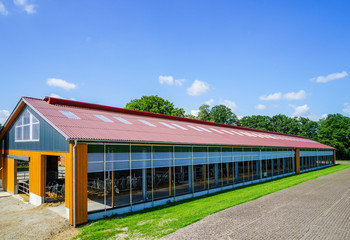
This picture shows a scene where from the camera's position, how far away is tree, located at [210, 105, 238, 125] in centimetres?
8803

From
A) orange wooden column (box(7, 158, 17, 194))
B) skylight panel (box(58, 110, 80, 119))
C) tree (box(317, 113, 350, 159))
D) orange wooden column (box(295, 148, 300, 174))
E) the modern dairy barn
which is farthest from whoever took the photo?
tree (box(317, 113, 350, 159))

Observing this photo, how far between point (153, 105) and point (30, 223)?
46.3 meters

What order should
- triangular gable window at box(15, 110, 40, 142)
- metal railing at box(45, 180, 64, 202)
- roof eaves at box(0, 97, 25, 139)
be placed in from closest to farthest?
1. triangular gable window at box(15, 110, 40, 142)
2. metal railing at box(45, 180, 64, 202)
3. roof eaves at box(0, 97, 25, 139)

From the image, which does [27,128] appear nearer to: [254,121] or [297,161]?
[297,161]

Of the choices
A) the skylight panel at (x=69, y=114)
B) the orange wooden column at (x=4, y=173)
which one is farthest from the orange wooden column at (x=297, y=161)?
the orange wooden column at (x=4, y=173)

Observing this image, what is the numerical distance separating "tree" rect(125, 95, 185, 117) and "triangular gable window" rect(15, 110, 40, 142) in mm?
37356

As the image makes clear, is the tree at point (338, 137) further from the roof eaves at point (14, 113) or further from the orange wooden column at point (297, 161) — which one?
the roof eaves at point (14, 113)

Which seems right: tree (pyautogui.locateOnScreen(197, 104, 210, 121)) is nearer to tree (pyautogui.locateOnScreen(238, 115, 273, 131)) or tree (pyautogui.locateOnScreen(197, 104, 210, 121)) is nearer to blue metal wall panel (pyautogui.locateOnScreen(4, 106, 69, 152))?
tree (pyautogui.locateOnScreen(238, 115, 273, 131))

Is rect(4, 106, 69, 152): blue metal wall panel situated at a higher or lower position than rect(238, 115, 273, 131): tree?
lower

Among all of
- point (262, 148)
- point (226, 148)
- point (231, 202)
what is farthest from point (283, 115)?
point (231, 202)

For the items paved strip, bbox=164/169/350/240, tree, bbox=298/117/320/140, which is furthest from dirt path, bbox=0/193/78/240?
tree, bbox=298/117/320/140

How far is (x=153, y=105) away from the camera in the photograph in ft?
187

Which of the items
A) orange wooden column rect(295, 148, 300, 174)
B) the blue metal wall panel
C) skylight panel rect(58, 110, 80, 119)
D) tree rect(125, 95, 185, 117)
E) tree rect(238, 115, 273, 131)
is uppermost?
tree rect(125, 95, 185, 117)

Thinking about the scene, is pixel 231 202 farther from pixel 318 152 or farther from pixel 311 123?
pixel 311 123
